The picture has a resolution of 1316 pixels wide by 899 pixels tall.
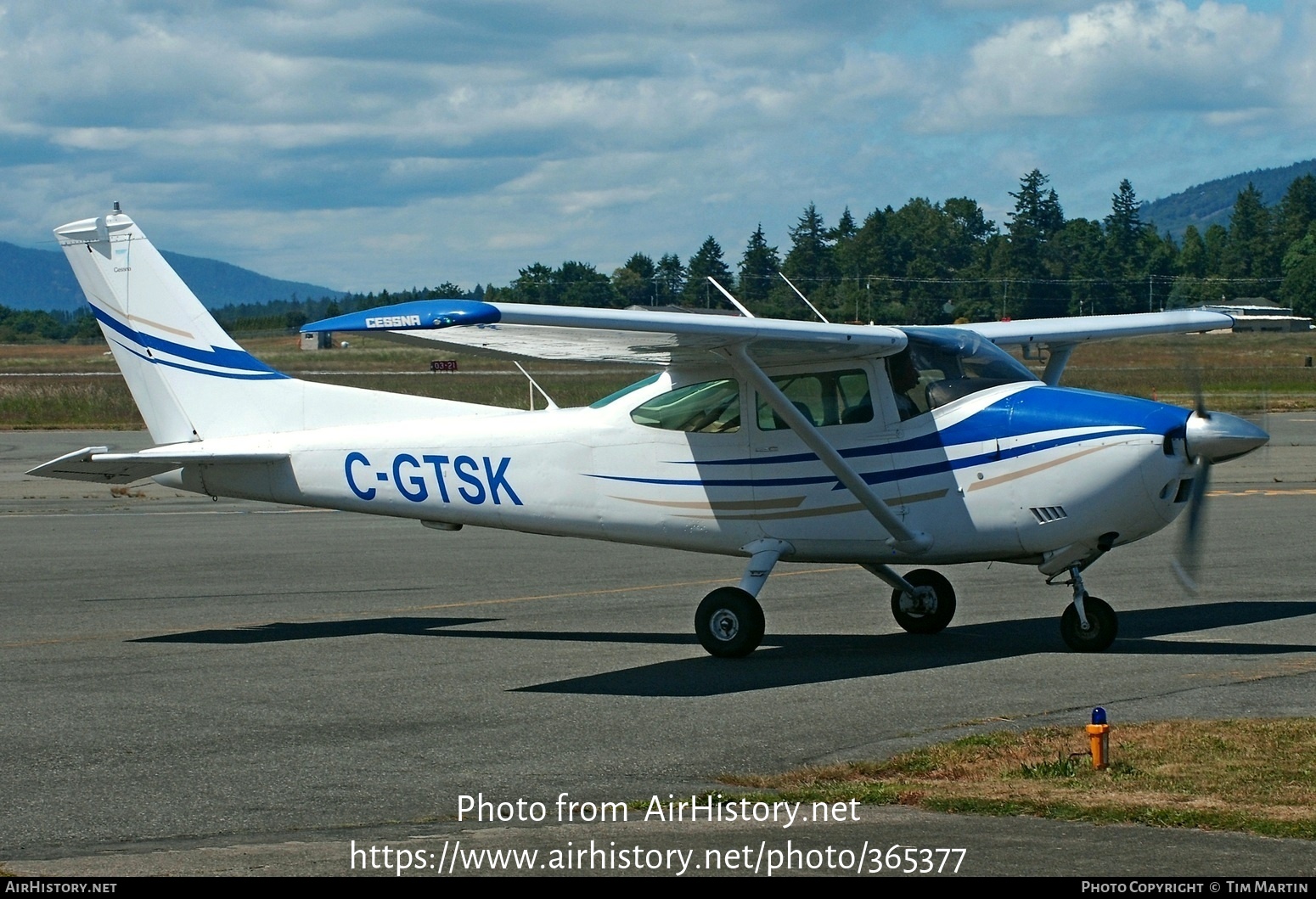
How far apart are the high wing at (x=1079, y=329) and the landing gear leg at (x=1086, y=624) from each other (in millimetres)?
2680

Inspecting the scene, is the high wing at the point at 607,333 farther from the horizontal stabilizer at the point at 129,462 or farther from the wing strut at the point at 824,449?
the horizontal stabilizer at the point at 129,462

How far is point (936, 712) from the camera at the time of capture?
9.13 metres

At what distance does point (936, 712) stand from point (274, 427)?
6.91m

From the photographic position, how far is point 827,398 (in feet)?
38.0

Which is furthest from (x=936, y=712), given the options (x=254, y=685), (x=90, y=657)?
(x=90, y=657)

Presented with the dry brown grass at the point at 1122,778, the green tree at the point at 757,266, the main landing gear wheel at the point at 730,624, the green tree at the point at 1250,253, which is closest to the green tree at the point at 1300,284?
the green tree at the point at 1250,253

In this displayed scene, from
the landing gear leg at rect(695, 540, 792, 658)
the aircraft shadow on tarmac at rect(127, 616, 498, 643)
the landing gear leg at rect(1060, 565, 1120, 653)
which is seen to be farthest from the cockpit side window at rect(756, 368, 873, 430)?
the aircraft shadow on tarmac at rect(127, 616, 498, 643)

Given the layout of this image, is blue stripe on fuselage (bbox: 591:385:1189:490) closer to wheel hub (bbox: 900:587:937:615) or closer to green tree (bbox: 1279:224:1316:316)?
wheel hub (bbox: 900:587:937:615)

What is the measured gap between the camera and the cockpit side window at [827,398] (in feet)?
37.7

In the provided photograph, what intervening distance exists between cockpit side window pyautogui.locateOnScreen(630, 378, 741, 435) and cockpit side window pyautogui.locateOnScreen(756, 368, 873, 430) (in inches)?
11.0

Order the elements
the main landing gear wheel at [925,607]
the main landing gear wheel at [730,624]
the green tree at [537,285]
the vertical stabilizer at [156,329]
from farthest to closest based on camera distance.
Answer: the green tree at [537,285] → the vertical stabilizer at [156,329] → the main landing gear wheel at [925,607] → the main landing gear wheel at [730,624]

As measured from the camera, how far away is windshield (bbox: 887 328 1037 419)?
37.4 feet

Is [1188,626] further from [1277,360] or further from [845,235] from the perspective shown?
[845,235]

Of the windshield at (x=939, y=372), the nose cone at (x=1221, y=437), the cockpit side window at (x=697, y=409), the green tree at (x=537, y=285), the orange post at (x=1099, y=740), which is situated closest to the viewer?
the orange post at (x=1099, y=740)
